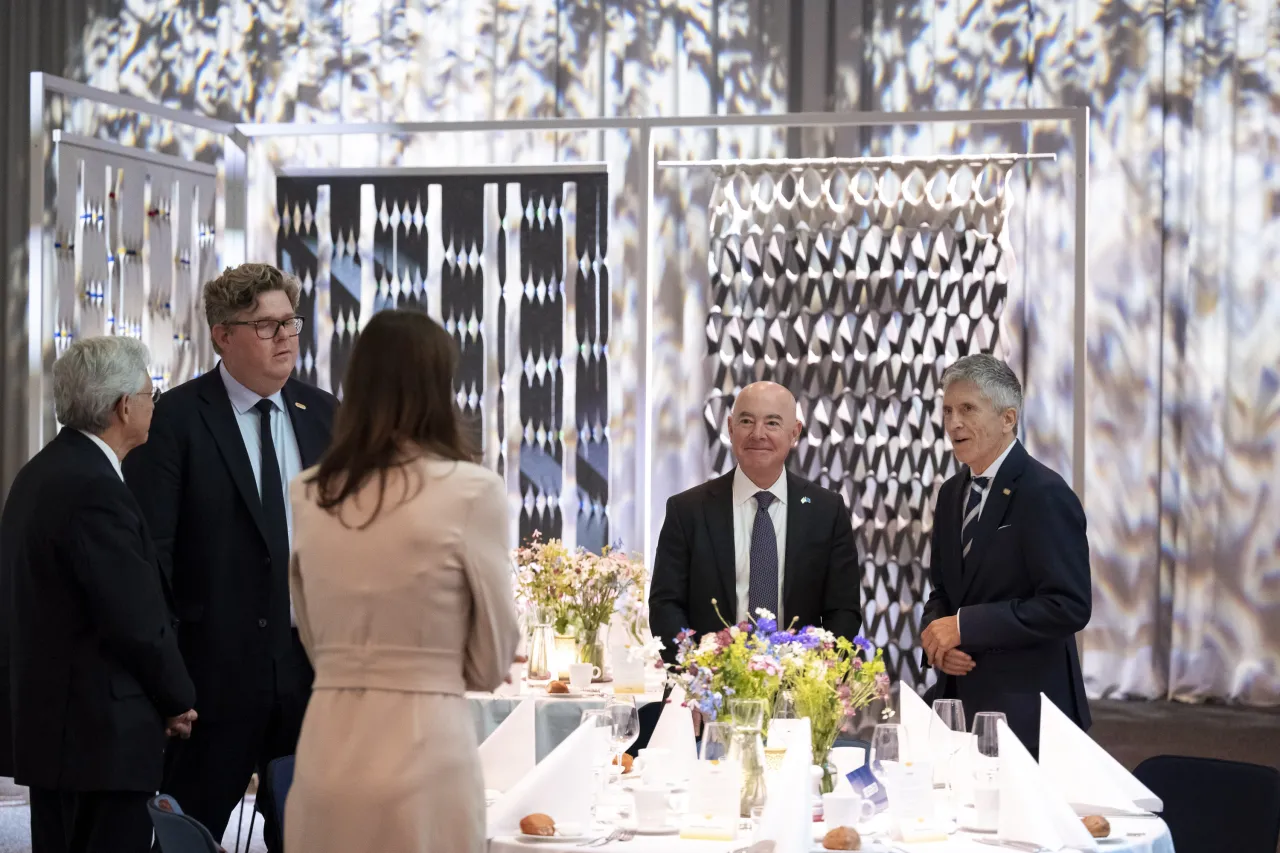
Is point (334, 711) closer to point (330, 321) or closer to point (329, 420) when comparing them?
point (329, 420)

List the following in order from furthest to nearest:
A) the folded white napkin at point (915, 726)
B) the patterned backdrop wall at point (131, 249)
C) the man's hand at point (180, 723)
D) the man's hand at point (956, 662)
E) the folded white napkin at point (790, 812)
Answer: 1. the patterned backdrop wall at point (131, 249)
2. the man's hand at point (956, 662)
3. the man's hand at point (180, 723)
4. the folded white napkin at point (915, 726)
5. the folded white napkin at point (790, 812)

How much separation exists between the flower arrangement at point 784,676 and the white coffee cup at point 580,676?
123 cm

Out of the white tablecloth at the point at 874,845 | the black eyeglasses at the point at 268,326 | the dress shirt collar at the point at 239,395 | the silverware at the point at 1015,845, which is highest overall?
the black eyeglasses at the point at 268,326

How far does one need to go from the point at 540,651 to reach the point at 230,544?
1.11m

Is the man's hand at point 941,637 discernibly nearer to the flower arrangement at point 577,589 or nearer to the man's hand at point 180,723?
the flower arrangement at point 577,589

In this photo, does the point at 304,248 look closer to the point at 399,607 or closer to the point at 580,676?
the point at 580,676

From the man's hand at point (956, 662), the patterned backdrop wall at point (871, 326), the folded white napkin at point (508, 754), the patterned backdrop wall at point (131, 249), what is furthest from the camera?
the patterned backdrop wall at point (871, 326)

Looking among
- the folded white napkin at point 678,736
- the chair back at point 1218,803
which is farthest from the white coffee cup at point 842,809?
the chair back at point 1218,803

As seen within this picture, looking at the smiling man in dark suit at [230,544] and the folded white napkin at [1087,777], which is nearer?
the folded white napkin at [1087,777]

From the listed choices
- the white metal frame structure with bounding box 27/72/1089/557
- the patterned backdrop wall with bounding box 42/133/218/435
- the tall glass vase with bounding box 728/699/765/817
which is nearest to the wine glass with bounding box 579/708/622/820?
the tall glass vase with bounding box 728/699/765/817

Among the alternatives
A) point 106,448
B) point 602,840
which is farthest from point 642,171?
point 602,840

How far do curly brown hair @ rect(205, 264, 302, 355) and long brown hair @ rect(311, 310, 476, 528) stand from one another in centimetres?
137

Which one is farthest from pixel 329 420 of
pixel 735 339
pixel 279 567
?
pixel 735 339

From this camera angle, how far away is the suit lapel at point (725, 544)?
4.00 metres
